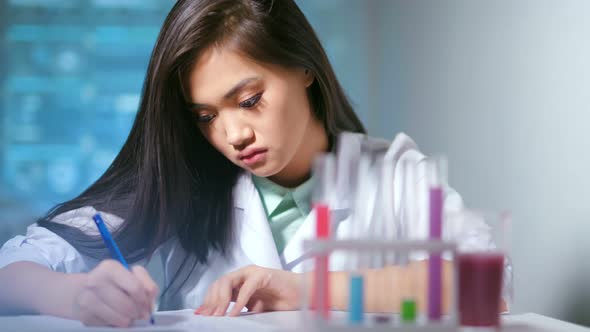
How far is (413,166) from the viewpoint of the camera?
0.69 m

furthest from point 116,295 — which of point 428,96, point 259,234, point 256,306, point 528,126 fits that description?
point 428,96

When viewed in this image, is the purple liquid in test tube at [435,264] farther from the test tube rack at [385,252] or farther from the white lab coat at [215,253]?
the white lab coat at [215,253]

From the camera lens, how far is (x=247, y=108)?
3.54 feet

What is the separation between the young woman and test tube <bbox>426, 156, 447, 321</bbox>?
332mm

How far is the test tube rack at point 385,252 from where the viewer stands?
0.58m

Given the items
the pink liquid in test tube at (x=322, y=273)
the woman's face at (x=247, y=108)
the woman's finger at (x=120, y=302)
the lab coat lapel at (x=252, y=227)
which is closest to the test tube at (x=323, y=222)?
the pink liquid in test tube at (x=322, y=273)

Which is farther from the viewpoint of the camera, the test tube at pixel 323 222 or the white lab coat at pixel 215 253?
the white lab coat at pixel 215 253

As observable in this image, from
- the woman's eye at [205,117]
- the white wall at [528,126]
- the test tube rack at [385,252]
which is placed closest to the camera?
the test tube rack at [385,252]

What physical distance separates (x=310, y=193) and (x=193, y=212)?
214 mm

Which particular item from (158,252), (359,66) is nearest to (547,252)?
(158,252)

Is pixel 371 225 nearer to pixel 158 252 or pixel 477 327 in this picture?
pixel 477 327

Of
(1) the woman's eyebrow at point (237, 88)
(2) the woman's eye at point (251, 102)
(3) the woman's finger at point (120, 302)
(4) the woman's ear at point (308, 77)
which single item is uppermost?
(4) the woman's ear at point (308, 77)

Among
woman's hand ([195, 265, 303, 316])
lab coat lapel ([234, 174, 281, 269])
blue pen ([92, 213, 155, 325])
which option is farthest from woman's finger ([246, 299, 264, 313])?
lab coat lapel ([234, 174, 281, 269])

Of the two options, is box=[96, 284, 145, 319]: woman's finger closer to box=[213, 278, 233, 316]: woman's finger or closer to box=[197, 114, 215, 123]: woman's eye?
box=[213, 278, 233, 316]: woman's finger
